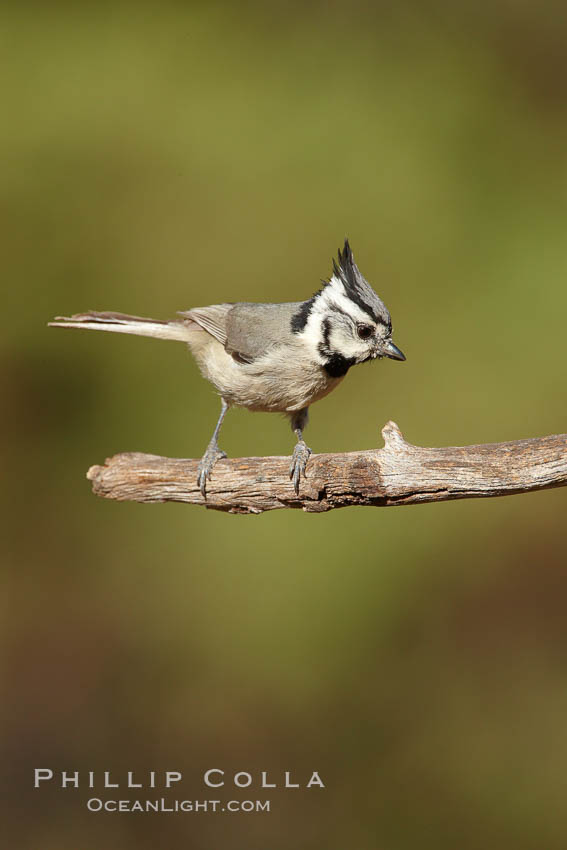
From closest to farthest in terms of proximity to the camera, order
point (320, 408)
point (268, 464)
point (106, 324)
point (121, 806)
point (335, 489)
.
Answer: point (335, 489)
point (268, 464)
point (106, 324)
point (121, 806)
point (320, 408)

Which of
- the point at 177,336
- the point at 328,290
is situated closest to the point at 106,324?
the point at 177,336

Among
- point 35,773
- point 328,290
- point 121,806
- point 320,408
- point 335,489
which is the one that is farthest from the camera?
point 320,408

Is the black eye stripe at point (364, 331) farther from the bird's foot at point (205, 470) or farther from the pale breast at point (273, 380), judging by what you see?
the bird's foot at point (205, 470)

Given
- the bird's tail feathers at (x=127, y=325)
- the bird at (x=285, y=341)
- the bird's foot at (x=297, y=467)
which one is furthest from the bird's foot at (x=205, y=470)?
the bird's tail feathers at (x=127, y=325)

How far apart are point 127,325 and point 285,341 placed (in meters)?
0.62

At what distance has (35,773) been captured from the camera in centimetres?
459

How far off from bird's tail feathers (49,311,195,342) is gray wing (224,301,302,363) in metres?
0.22

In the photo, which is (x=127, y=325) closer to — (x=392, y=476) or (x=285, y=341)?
(x=285, y=341)

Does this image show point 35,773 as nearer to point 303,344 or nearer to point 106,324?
point 106,324

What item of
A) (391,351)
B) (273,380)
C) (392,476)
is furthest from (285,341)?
(392,476)

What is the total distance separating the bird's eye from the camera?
2.80 metres

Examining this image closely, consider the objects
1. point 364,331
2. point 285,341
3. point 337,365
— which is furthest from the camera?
point 285,341

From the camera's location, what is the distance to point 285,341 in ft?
10.0

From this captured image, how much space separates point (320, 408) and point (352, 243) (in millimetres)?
1093
